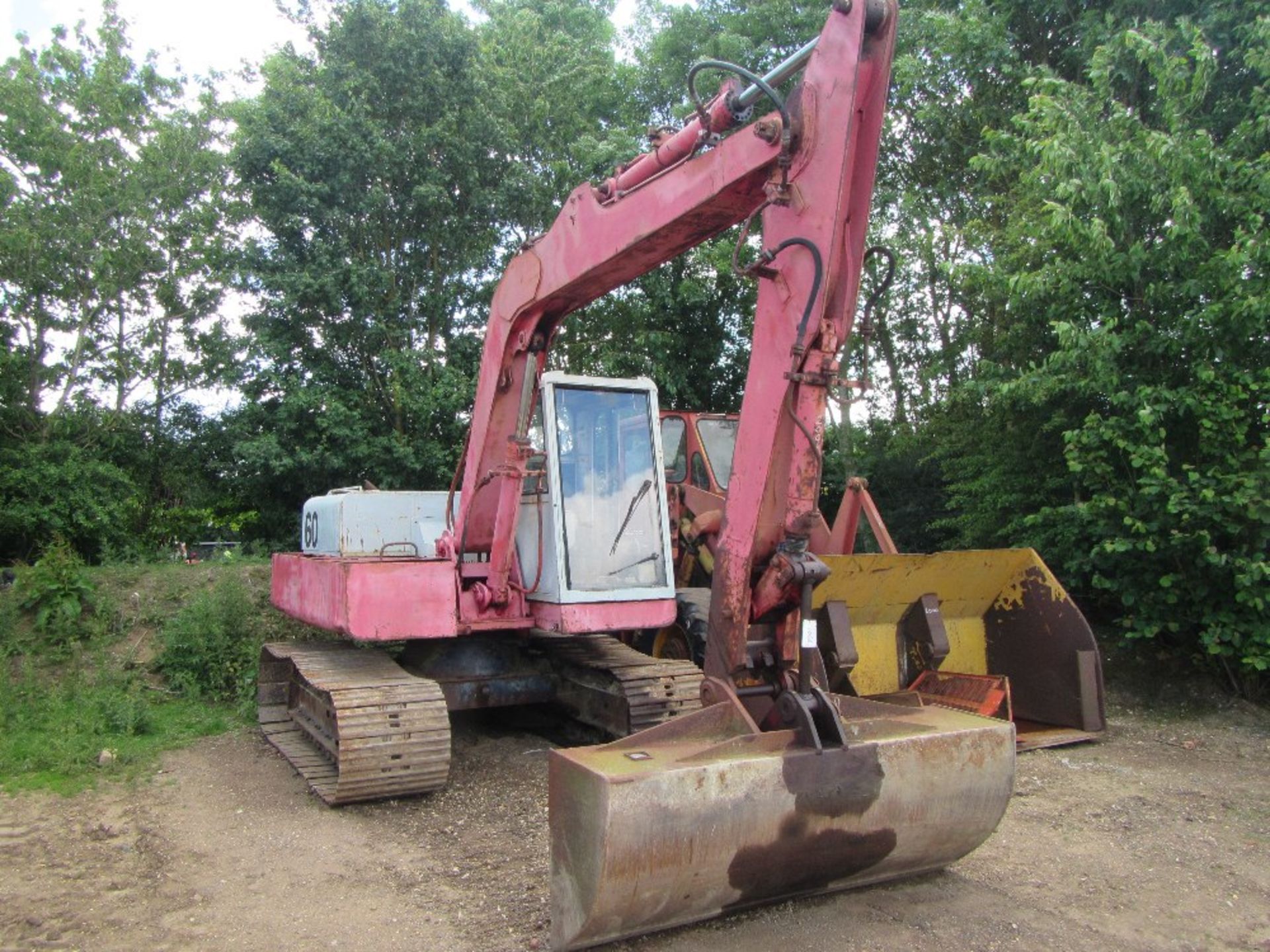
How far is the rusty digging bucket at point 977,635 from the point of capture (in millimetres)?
6090

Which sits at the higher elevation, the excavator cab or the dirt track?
the excavator cab

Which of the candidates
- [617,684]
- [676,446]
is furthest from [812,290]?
[676,446]

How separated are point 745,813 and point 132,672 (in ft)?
23.5

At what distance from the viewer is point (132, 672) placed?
868 centimetres

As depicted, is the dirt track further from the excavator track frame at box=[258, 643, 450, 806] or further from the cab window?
the cab window

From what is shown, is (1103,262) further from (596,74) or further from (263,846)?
(596,74)

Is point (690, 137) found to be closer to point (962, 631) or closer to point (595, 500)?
point (595, 500)

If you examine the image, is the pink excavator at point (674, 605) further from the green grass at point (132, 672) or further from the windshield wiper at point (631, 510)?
the green grass at point (132, 672)

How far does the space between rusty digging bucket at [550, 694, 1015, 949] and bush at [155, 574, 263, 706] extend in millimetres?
5614

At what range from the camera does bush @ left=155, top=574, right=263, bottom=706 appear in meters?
8.41

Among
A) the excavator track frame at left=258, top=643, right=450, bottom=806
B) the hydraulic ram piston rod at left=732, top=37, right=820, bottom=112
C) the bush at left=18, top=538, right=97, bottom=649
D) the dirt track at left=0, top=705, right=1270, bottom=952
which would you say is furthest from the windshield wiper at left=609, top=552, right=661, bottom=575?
the bush at left=18, top=538, right=97, bottom=649

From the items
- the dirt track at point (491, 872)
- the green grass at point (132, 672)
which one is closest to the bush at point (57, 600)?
the green grass at point (132, 672)

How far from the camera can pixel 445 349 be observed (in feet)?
46.1

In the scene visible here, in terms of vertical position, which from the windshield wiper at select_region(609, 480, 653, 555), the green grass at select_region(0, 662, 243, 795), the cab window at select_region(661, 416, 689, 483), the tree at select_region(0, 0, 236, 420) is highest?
the tree at select_region(0, 0, 236, 420)
